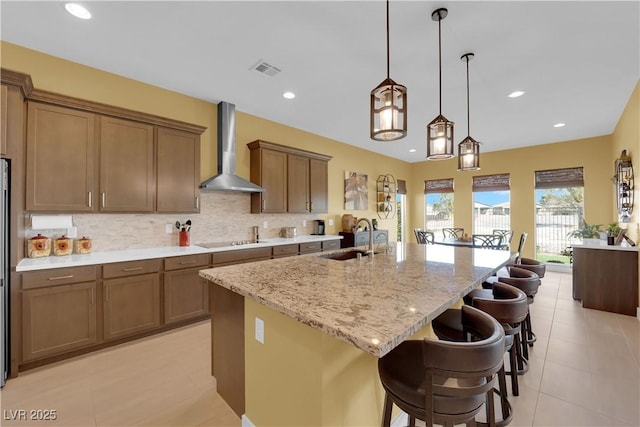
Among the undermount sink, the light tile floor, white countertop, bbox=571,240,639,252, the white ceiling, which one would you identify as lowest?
the light tile floor

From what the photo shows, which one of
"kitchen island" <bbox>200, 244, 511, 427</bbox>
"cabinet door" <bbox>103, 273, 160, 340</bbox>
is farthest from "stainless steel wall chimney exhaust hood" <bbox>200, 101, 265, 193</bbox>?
"kitchen island" <bbox>200, 244, 511, 427</bbox>

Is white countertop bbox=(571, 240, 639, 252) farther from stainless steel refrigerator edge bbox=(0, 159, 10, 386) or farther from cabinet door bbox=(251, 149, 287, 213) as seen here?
stainless steel refrigerator edge bbox=(0, 159, 10, 386)

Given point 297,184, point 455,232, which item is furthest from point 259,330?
point 455,232

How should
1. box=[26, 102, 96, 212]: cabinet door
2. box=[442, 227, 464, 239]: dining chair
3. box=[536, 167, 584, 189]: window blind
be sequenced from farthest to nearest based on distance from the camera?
1. box=[442, 227, 464, 239]: dining chair
2. box=[536, 167, 584, 189]: window blind
3. box=[26, 102, 96, 212]: cabinet door

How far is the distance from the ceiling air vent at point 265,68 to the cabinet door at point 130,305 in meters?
2.54

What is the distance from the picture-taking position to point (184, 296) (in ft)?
10.6

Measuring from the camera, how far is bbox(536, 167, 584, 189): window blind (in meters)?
5.81

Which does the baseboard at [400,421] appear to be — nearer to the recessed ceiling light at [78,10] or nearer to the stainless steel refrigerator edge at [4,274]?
the stainless steel refrigerator edge at [4,274]

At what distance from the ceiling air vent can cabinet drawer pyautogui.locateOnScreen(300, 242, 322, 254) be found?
8.29ft

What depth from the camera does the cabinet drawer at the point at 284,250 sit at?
13.5 ft

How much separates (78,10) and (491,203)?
26.2 ft

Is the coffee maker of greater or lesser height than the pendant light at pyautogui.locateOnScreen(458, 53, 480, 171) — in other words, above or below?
below

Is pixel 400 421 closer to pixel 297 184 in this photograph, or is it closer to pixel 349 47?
pixel 349 47

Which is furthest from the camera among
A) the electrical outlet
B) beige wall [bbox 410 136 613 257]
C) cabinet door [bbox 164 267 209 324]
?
beige wall [bbox 410 136 613 257]
